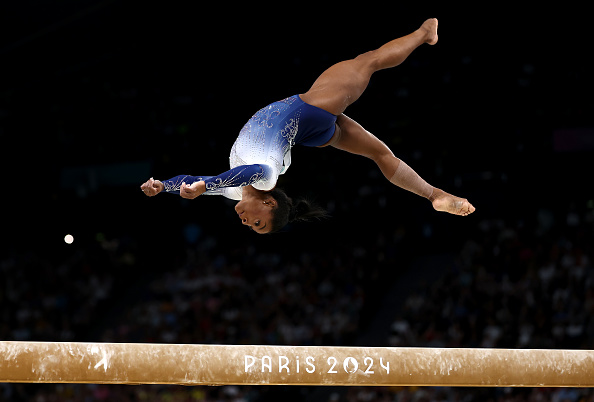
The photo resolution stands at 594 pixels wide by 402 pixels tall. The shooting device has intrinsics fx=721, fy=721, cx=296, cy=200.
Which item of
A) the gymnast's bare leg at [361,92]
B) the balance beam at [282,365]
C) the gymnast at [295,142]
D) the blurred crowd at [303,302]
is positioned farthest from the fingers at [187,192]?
the blurred crowd at [303,302]

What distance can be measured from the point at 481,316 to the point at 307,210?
5718 mm

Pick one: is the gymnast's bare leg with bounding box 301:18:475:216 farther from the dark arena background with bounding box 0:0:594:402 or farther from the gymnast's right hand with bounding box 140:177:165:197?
the dark arena background with bounding box 0:0:594:402

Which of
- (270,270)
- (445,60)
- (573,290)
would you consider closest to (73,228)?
(270,270)

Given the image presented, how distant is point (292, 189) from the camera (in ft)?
41.4

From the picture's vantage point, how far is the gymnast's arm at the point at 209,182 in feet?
13.6

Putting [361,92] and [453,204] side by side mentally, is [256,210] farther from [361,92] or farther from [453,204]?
[453,204]

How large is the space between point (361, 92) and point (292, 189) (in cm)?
746

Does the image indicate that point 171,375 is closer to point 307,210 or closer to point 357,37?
point 307,210

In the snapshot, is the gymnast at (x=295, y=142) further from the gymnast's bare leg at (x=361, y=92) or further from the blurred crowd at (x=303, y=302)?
the blurred crowd at (x=303, y=302)

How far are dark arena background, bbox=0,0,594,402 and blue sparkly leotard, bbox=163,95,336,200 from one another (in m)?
5.38

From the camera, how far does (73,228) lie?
14.6 meters

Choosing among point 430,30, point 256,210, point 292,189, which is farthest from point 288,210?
point 292,189

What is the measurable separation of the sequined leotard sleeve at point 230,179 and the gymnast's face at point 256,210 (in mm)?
235

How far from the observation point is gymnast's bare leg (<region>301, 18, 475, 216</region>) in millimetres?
5051
